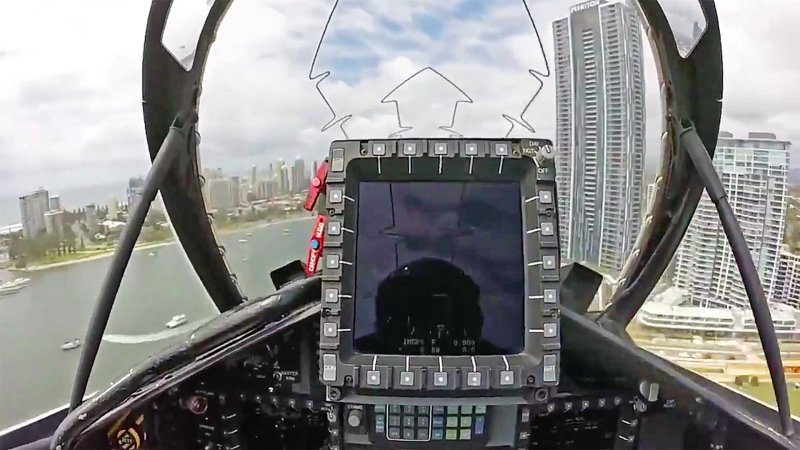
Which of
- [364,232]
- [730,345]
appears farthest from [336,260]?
[730,345]

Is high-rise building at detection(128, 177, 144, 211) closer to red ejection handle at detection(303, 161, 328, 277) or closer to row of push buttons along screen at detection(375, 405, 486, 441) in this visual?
red ejection handle at detection(303, 161, 328, 277)

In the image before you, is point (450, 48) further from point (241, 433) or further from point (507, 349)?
point (241, 433)

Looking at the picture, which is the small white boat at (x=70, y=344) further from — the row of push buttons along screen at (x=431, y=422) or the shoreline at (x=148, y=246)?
the row of push buttons along screen at (x=431, y=422)

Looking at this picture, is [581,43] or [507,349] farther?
[581,43]

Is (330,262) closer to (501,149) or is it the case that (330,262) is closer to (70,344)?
(501,149)

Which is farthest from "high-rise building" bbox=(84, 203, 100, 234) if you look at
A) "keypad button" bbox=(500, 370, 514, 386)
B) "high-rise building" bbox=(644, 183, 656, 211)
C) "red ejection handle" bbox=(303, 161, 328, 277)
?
"high-rise building" bbox=(644, 183, 656, 211)

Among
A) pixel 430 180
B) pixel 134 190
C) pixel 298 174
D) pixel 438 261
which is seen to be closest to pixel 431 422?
pixel 438 261
